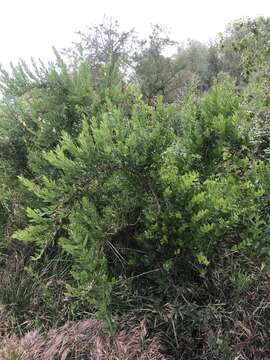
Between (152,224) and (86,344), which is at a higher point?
(152,224)

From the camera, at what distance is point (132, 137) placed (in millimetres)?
2318

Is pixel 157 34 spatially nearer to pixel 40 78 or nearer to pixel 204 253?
pixel 40 78

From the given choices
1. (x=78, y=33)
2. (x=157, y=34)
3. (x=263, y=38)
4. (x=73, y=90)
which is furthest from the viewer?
(x=78, y=33)

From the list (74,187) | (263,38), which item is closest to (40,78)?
(74,187)

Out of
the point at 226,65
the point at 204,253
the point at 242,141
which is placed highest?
the point at 242,141

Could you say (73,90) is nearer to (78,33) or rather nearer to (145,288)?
(145,288)

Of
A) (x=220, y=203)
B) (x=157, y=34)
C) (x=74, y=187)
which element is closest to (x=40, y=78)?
(x=74, y=187)

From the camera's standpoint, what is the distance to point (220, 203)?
92.2 inches

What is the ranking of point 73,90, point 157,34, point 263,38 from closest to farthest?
point 73,90, point 263,38, point 157,34

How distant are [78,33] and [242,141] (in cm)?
2612

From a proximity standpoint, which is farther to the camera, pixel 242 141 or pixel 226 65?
pixel 226 65

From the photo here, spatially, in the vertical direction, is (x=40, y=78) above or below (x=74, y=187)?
above

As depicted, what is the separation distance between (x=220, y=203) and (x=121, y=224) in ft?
2.48

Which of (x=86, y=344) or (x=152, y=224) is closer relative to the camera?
(x=86, y=344)
